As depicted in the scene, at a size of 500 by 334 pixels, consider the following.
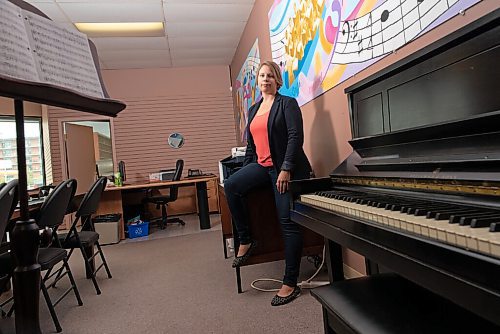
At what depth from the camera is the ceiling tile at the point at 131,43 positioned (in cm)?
511

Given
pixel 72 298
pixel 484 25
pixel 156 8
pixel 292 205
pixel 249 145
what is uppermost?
pixel 156 8

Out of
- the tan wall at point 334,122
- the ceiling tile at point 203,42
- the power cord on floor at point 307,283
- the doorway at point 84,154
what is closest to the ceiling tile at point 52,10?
the ceiling tile at point 203,42

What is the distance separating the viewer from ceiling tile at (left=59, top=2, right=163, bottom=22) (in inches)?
159

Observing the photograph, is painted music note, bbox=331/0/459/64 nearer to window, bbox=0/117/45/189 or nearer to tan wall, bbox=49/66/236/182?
tan wall, bbox=49/66/236/182

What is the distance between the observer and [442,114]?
1.14 metres

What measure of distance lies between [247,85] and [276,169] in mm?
3142

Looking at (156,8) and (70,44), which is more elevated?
(156,8)

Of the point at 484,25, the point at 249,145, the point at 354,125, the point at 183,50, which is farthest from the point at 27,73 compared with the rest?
the point at 183,50

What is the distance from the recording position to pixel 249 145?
252 cm

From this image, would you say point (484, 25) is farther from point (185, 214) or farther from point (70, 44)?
point (185, 214)

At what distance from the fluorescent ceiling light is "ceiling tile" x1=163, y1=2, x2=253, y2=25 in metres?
0.39

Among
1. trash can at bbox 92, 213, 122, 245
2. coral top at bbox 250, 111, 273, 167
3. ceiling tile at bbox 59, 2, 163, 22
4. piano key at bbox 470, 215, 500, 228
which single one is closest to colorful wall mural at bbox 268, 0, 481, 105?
coral top at bbox 250, 111, 273, 167

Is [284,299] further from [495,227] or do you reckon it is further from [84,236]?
[84,236]

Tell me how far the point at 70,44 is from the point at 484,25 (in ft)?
4.15
